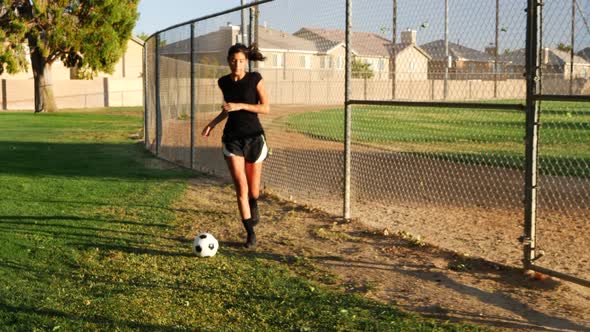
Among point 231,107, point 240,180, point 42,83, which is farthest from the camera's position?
point 42,83

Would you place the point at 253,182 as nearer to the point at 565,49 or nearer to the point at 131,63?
the point at 565,49

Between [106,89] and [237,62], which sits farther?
[106,89]

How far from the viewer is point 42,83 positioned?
40.5 metres

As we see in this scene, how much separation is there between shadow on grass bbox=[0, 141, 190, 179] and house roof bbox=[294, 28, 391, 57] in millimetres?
4004

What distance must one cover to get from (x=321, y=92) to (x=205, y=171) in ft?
11.8

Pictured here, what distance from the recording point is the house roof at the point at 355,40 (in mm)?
7734

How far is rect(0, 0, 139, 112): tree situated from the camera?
3809cm

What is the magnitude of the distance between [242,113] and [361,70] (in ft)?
6.64

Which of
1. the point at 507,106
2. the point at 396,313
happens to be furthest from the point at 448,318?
the point at 507,106

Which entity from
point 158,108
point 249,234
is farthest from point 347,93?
point 158,108

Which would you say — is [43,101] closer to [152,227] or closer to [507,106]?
[152,227]

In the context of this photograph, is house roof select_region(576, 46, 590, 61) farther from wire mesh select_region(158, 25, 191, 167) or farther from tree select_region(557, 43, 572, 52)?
wire mesh select_region(158, 25, 191, 167)

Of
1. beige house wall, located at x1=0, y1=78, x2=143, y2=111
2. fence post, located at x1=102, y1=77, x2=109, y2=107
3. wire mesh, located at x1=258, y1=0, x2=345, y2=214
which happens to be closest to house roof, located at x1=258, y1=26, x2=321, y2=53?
wire mesh, located at x1=258, y1=0, x2=345, y2=214

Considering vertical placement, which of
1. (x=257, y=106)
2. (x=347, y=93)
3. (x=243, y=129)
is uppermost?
(x=347, y=93)
